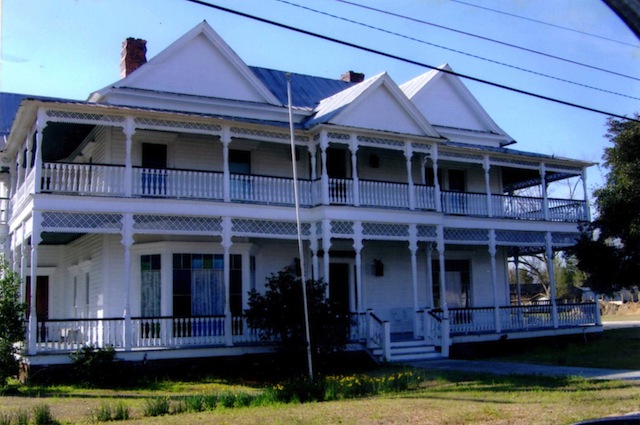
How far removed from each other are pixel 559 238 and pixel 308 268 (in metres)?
10.6

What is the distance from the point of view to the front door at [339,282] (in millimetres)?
24062

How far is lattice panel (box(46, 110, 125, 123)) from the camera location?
18.2 m

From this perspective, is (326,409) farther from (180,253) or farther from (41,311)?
(41,311)

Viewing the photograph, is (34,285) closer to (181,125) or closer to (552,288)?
(181,125)

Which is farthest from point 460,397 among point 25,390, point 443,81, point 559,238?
point 443,81

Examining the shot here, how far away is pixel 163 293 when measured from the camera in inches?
804

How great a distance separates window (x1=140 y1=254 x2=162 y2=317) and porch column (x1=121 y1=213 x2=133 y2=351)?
2.10 meters

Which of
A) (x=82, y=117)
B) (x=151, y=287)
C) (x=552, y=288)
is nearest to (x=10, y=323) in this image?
(x=151, y=287)

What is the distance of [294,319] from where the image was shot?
18172 mm

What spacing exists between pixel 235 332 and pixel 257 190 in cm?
430

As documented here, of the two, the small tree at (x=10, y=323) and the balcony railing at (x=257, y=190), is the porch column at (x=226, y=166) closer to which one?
the balcony railing at (x=257, y=190)

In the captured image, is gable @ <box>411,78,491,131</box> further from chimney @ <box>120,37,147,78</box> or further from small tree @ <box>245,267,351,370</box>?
small tree @ <box>245,267,351,370</box>

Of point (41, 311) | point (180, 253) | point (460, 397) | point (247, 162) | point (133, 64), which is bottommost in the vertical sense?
point (460, 397)

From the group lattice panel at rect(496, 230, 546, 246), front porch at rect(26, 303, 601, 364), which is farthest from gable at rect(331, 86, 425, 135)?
front porch at rect(26, 303, 601, 364)
